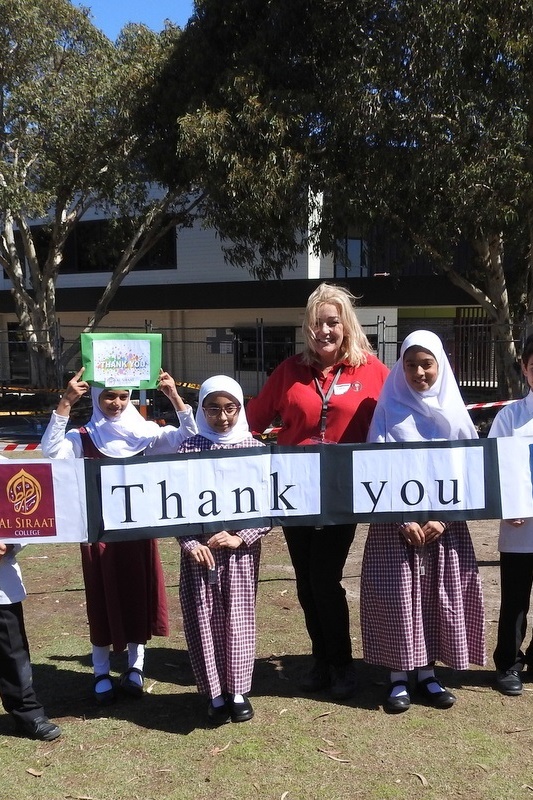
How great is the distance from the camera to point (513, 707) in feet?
12.2

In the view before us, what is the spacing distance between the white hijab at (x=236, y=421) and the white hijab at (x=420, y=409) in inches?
26.0

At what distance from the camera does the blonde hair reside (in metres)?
3.73

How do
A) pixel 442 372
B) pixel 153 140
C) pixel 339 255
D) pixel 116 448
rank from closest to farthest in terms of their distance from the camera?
pixel 442 372, pixel 116 448, pixel 339 255, pixel 153 140

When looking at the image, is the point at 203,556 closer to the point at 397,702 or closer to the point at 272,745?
the point at 272,745

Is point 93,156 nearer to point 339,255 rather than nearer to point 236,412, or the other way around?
point 339,255

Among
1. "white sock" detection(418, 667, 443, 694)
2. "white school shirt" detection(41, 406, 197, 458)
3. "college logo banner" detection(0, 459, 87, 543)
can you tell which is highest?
"white school shirt" detection(41, 406, 197, 458)

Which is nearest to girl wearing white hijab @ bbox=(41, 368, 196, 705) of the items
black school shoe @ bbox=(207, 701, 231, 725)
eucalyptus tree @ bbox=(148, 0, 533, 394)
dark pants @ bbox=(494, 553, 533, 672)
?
black school shoe @ bbox=(207, 701, 231, 725)

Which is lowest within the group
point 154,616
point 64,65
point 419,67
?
point 154,616

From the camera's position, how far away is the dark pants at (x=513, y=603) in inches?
151

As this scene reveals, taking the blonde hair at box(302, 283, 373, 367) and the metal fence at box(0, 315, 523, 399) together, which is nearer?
the blonde hair at box(302, 283, 373, 367)

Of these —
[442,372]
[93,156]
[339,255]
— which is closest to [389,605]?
[442,372]

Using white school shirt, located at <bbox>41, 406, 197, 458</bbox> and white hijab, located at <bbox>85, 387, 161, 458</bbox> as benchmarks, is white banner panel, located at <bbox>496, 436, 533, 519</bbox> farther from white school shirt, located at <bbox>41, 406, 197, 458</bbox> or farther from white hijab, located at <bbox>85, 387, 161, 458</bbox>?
white hijab, located at <bbox>85, 387, 161, 458</bbox>

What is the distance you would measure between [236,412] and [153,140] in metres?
13.3

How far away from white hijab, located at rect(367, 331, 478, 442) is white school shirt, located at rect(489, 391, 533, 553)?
223 mm
